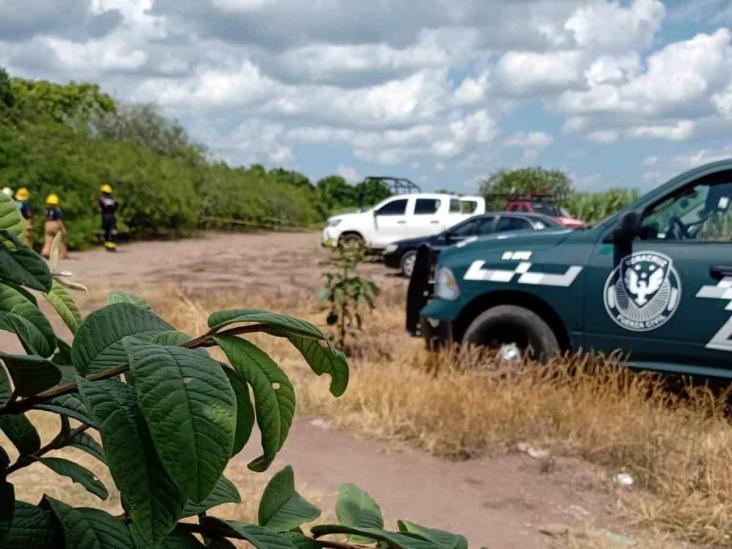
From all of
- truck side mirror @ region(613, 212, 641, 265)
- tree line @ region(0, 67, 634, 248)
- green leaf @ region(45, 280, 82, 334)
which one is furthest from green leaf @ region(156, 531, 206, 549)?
tree line @ region(0, 67, 634, 248)

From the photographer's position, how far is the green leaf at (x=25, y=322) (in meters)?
0.76

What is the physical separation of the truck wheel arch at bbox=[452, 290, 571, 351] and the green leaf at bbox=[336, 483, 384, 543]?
4751 millimetres

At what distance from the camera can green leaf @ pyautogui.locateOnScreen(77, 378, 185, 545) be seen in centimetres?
54

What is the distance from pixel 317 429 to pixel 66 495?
5.92 feet

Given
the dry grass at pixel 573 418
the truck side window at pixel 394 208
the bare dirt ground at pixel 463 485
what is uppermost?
the truck side window at pixel 394 208

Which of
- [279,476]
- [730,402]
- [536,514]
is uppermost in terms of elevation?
[279,476]

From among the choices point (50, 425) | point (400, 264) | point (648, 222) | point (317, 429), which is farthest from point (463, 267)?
point (400, 264)

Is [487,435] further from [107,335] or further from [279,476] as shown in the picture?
[107,335]

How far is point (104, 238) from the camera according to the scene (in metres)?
23.2

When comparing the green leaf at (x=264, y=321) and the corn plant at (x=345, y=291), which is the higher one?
the green leaf at (x=264, y=321)

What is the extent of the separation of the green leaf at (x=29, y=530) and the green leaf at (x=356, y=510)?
0.97 feet

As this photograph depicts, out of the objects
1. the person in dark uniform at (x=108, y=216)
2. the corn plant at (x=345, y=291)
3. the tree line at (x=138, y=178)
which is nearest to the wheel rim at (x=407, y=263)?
the tree line at (x=138, y=178)

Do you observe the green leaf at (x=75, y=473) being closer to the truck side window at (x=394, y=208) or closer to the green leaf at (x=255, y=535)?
the green leaf at (x=255, y=535)

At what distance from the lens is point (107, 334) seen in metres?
0.65
